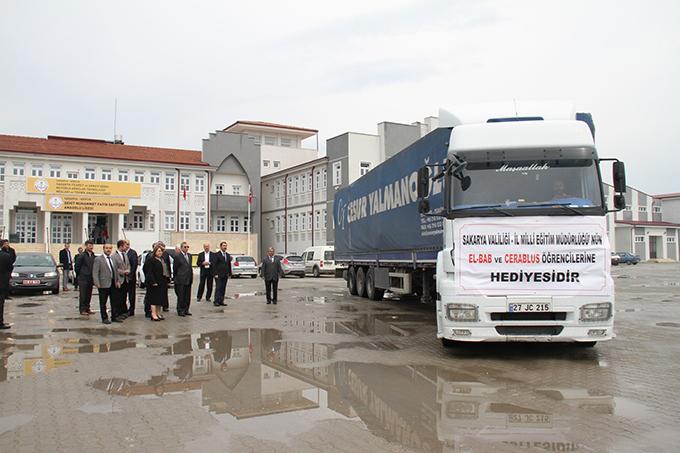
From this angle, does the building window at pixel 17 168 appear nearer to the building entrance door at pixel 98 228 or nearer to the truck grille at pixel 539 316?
the building entrance door at pixel 98 228

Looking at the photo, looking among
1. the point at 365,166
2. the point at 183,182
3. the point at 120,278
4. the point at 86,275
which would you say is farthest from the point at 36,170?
the point at 120,278

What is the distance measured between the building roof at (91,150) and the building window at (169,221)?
4.57 meters

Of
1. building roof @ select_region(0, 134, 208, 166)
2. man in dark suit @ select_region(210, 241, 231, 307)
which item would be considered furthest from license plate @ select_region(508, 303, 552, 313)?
building roof @ select_region(0, 134, 208, 166)

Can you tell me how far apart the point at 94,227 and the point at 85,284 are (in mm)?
37921

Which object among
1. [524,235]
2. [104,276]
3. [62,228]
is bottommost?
[104,276]

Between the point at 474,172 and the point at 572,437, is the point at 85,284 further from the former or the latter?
the point at 572,437

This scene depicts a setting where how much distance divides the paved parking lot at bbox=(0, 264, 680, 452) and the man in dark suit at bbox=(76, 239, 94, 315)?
7.19 feet

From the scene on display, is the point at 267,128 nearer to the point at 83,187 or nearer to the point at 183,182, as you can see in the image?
the point at 183,182

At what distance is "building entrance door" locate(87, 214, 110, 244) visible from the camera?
48.0 meters

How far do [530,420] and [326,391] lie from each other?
91.8 inches

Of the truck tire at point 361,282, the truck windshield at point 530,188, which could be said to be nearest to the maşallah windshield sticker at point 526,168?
the truck windshield at point 530,188

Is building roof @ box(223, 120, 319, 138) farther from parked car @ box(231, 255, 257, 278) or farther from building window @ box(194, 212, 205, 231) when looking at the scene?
parked car @ box(231, 255, 257, 278)

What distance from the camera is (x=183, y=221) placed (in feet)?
176

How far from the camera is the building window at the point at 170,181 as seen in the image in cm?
5381
